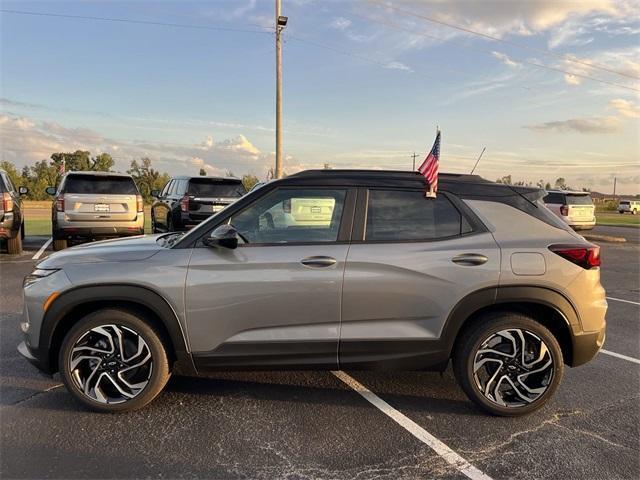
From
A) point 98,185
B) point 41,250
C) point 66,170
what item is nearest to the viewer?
point 98,185

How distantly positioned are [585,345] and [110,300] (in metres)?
3.44

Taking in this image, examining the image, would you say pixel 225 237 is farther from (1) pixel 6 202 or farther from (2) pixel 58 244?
(2) pixel 58 244

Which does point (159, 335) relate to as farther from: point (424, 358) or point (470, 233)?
point (470, 233)

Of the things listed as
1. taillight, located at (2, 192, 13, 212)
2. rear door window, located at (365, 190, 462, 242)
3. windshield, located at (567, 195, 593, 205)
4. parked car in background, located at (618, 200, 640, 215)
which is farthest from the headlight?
Result: parked car in background, located at (618, 200, 640, 215)

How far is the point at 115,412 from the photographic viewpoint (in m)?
3.39

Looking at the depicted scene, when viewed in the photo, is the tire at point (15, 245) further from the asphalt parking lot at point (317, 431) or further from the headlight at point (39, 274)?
the headlight at point (39, 274)

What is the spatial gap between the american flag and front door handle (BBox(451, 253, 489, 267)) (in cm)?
54

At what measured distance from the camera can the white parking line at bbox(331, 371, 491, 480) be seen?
9.15 feet

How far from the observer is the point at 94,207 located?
987cm

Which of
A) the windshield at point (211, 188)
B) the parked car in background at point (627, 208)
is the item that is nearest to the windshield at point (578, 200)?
the windshield at point (211, 188)

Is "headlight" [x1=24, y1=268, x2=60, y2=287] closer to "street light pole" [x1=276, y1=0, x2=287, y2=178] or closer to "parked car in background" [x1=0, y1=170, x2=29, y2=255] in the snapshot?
"parked car in background" [x1=0, y1=170, x2=29, y2=255]

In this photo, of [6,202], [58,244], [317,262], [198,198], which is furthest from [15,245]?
[317,262]

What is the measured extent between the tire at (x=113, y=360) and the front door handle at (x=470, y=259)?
7.16 ft

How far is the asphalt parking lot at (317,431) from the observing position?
279 centimetres
